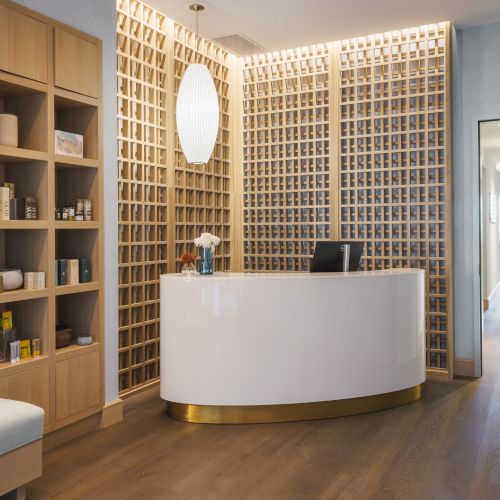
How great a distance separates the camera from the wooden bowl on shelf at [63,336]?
3.44 meters

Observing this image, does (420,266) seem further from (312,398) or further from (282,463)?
(282,463)

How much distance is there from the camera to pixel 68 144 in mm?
3408

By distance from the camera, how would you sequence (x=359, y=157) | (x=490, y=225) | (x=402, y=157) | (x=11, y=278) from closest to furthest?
(x=11, y=278) < (x=402, y=157) < (x=359, y=157) < (x=490, y=225)

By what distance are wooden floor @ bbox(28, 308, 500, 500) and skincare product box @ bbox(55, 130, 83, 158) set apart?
5.51 ft

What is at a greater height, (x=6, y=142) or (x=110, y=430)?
(x=6, y=142)

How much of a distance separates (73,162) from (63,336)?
103 cm

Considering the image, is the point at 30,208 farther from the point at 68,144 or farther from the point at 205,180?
the point at 205,180

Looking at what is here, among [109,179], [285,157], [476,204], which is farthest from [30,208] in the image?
[476,204]

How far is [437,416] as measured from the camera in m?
3.81

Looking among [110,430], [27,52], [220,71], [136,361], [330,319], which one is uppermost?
[220,71]

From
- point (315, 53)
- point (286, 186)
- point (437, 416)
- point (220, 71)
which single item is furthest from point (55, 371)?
point (315, 53)

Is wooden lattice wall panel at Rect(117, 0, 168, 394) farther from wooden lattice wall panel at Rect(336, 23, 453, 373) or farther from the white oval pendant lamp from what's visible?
wooden lattice wall panel at Rect(336, 23, 453, 373)

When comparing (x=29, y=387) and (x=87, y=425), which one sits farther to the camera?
(x=87, y=425)

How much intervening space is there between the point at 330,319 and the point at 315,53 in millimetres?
2732
